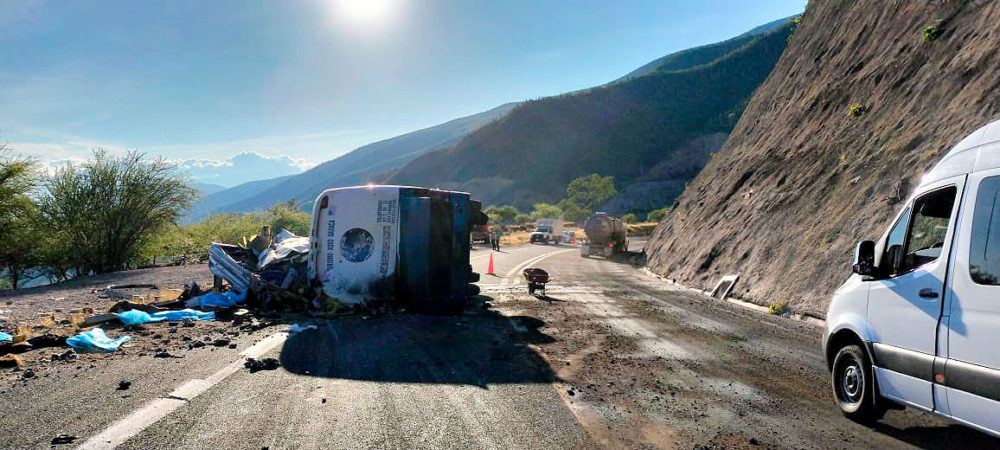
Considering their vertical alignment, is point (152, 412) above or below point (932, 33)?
below

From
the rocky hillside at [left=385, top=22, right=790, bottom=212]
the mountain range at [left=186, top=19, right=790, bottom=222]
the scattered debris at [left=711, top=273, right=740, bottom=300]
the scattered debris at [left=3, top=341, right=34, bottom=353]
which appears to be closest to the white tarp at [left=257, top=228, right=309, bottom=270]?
the scattered debris at [left=3, top=341, right=34, bottom=353]

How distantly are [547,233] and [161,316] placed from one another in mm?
46762

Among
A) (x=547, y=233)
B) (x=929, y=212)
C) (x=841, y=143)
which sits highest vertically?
(x=841, y=143)

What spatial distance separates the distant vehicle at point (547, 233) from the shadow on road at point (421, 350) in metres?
43.9

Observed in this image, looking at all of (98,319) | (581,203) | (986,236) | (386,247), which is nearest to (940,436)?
(986,236)

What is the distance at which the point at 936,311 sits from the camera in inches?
145

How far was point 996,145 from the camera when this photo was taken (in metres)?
3.54

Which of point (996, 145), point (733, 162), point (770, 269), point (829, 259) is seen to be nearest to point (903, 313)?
point (996, 145)

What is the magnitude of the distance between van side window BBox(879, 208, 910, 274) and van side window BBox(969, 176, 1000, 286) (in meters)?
0.80

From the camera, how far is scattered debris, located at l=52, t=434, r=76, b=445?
3375 mm

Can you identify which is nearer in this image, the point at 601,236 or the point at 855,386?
the point at 855,386

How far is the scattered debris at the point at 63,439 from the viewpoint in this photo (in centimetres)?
338

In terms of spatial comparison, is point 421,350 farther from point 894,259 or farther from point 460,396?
point 894,259

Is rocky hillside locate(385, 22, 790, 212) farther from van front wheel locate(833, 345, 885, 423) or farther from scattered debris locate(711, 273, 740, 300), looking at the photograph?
van front wheel locate(833, 345, 885, 423)
